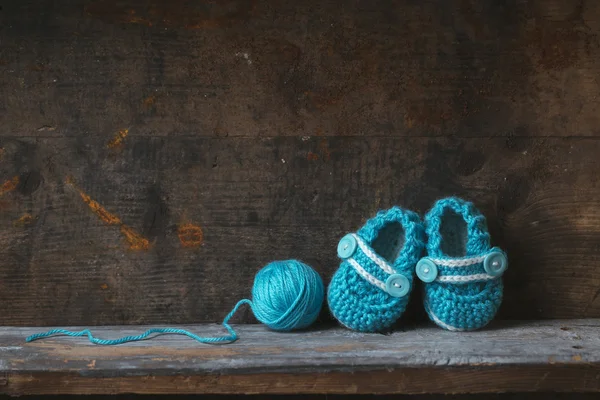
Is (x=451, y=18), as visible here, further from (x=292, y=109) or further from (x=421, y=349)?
(x=421, y=349)

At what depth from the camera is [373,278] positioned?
687 millimetres

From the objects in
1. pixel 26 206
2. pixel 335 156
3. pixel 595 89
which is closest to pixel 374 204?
pixel 335 156

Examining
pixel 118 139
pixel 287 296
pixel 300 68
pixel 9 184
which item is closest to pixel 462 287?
pixel 287 296

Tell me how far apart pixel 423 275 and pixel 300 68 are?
10.9 inches

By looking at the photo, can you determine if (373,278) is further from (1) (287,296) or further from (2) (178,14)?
(2) (178,14)

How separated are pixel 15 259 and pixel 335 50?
448 millimetres

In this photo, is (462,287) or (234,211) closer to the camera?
(462,287)

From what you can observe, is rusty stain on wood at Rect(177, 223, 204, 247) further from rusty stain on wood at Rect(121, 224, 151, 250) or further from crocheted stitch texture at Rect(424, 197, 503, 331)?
crocheted stitch texture at Rect(424, 197, 503, 331)

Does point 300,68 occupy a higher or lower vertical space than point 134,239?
higher

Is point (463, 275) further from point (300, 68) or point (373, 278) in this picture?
point (300, 68)

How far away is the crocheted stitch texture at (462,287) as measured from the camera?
2.26 feet

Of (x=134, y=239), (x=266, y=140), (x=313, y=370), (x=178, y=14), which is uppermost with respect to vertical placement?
(x=178, y=14)

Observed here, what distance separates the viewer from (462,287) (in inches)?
27.1

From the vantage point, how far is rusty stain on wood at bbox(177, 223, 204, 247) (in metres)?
0.79
